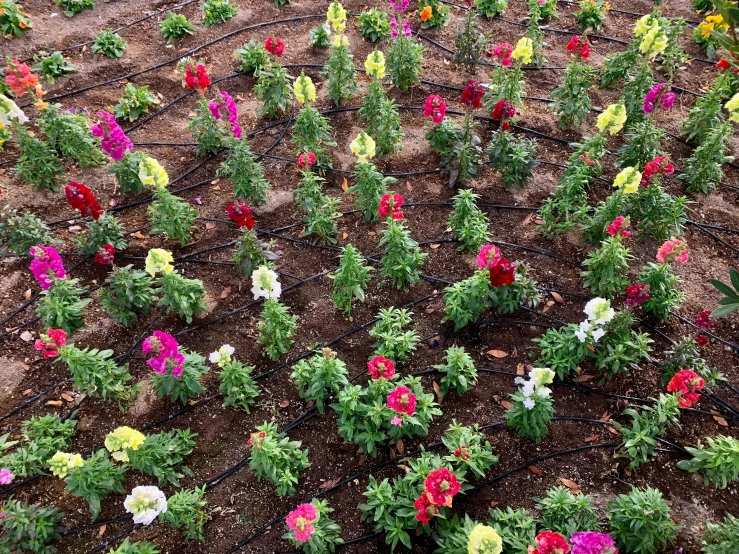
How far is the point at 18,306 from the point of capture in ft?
14.5

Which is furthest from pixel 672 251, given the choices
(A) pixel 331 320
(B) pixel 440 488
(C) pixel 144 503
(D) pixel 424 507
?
(C) pixel 144 503

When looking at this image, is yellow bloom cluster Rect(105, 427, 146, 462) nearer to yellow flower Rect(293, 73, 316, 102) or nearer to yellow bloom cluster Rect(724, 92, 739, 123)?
yellow flower Rect(293, 73, 316, 102)

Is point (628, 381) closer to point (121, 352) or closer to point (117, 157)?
point (121, 352)

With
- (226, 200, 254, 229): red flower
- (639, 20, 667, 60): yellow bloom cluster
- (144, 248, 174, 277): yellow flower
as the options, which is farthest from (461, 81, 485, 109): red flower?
(144, 248, 174, 277): yellow flower

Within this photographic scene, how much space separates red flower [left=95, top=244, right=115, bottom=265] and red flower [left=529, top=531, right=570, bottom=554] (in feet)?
11.9

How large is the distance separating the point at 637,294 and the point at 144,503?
3535 millimetres

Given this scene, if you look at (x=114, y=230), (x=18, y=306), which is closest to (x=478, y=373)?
(x=114, y=230)

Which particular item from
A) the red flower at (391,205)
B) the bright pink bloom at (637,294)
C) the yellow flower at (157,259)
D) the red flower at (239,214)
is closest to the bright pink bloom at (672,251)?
the bright pink bloom at (637,294)

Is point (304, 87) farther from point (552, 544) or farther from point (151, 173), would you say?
point (552, 544)

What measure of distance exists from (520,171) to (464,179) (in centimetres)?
53

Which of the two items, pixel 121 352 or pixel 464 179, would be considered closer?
pixel 121 352

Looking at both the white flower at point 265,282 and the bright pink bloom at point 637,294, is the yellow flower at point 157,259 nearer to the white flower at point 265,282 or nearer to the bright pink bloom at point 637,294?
the white flower at point 265,282

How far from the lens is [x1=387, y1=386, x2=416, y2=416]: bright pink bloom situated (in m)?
3.19

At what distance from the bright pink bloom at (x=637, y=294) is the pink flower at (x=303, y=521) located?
2716 mm
